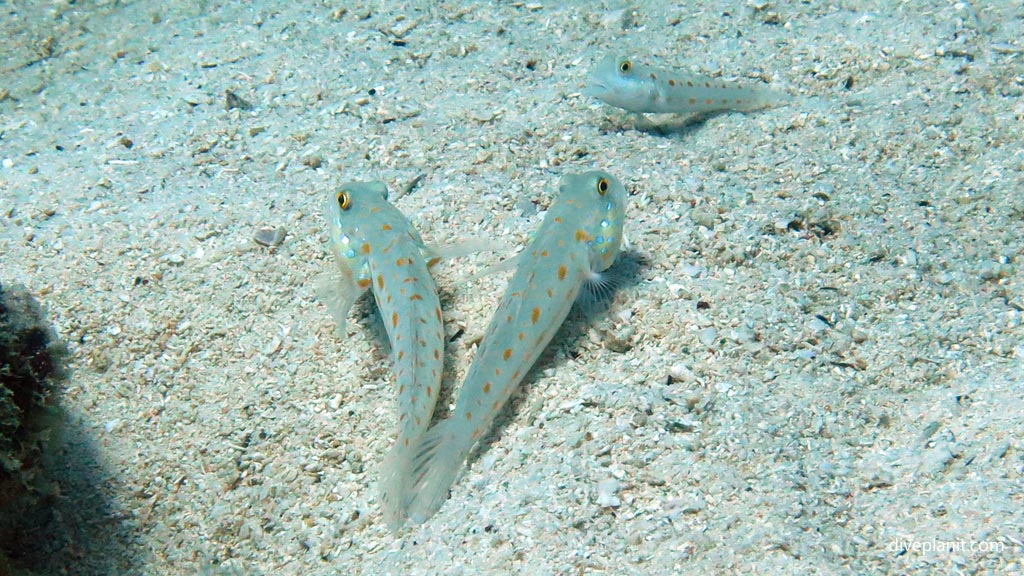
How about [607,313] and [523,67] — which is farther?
[523,67]

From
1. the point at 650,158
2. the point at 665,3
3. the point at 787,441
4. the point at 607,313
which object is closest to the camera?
the point at 787,441

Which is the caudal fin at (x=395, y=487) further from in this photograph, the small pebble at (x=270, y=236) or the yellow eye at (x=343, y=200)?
the small pebble at (x=270, y=236)

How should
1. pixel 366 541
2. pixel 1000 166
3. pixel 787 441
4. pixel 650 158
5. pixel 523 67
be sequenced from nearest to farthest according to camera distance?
pixel 787 441, pixel 366 541, pixel 1000 166, pixel 650 158, pixel 523 67

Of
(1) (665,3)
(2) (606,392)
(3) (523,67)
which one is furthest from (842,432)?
(1) (665,3)

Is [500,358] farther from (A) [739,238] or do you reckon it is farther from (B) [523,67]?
(B) [523,67]

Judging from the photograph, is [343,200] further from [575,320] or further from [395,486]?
[395,486]
